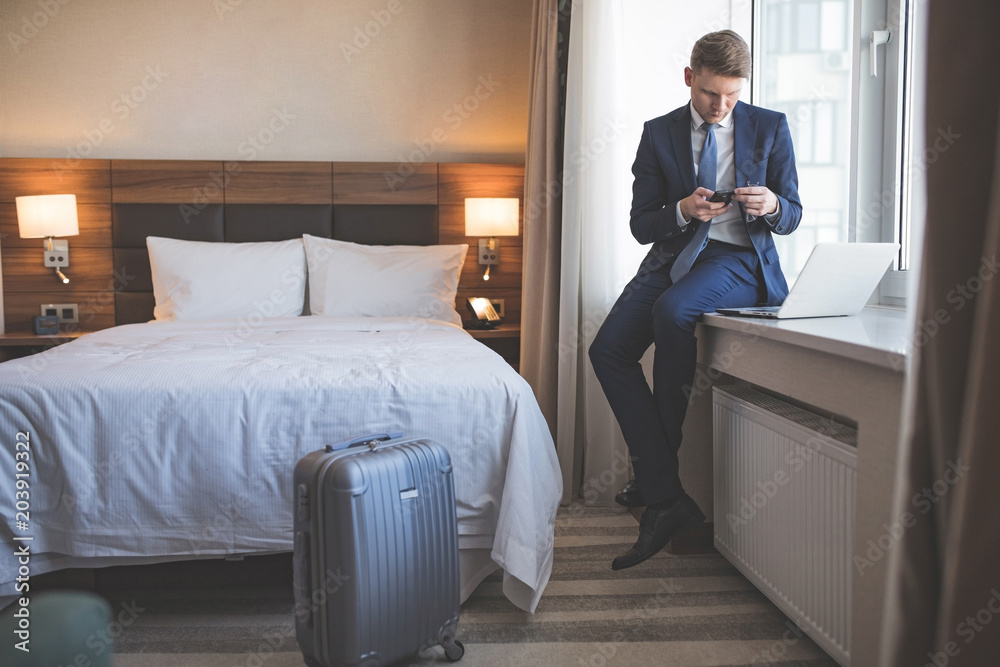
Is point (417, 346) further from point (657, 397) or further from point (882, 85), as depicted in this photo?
point (882, 85)

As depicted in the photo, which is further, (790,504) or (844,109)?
(844,109)

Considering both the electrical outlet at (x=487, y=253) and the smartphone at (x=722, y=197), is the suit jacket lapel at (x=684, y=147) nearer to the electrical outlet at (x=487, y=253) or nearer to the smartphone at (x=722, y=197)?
the smartphone at (x=722, y=197)

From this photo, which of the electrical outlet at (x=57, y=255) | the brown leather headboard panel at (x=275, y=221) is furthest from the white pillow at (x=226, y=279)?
the electrical outlet at (x=57, y=255)

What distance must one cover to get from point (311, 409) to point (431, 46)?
9.23 feet

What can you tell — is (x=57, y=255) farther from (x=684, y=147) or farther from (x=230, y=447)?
(x=684, y=147)

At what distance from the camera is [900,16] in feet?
7.04

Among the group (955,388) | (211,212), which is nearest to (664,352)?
(955,388)

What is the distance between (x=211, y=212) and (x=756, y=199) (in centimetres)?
291

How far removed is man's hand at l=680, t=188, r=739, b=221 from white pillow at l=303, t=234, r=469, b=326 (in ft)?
5.51

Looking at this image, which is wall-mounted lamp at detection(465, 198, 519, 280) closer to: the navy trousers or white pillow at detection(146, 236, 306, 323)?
white pillow at detection(146, 236, 306, 323)

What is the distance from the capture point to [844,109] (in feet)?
7.80

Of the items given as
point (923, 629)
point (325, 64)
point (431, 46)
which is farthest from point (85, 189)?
point (923, 629)

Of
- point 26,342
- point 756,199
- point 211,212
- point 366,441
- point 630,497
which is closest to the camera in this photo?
point 366,441

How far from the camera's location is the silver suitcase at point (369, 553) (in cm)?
144
